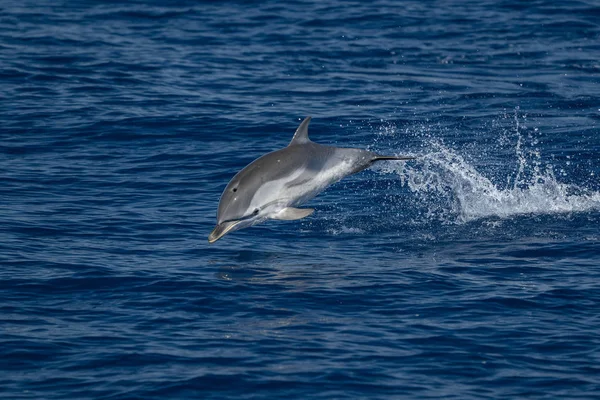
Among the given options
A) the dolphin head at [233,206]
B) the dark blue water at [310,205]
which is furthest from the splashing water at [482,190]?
the dolphin head at [233,206]

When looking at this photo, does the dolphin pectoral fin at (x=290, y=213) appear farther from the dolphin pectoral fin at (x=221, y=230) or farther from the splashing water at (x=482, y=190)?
the splashing water at (x=482, y=190)

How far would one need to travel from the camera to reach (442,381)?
9.55 meters

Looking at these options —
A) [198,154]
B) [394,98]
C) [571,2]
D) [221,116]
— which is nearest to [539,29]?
[571,2]

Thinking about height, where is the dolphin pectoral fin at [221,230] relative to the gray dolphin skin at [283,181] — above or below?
below

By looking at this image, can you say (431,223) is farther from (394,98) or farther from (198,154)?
(394,98)

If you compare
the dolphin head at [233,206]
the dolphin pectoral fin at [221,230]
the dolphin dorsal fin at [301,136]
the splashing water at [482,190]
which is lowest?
the splashing water at [482,190]

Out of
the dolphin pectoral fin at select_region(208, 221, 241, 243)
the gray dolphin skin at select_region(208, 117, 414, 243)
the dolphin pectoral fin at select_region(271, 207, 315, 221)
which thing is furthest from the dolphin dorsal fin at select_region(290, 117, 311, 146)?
the dolphin pectoral fin at select_region(208, 221, 241, 243)

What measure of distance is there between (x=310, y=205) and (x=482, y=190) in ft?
8.00

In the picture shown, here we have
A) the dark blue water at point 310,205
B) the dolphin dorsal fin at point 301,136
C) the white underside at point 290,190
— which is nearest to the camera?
the dark blue water at point 310,205

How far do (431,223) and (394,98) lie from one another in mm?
7781

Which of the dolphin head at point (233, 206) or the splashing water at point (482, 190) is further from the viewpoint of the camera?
the splashing water at point (482, 190)

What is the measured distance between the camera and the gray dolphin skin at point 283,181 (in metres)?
11.6

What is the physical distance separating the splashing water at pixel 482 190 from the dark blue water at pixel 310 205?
2.1 inches

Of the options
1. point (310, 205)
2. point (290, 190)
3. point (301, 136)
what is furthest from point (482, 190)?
point (290, 190)
